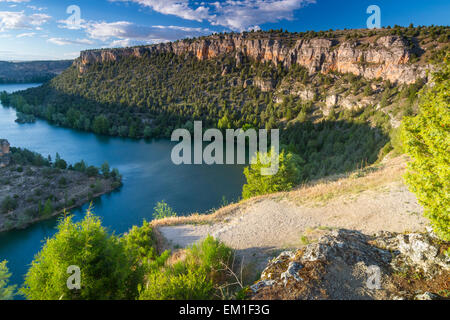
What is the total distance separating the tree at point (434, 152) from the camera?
15.9 ft

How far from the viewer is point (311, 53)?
65.4 m

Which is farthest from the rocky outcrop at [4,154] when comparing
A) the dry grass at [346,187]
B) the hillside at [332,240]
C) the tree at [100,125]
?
the dry grass at [346,187]

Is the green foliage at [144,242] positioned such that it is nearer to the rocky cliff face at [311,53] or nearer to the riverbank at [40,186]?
Answer: the riverbank at [40,186]

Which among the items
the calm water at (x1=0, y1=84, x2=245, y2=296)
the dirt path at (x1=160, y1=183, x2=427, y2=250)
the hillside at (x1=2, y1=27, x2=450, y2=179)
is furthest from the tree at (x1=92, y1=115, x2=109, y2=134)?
the dirt path at (x1=160, y1=183, x2=427, y2=250)

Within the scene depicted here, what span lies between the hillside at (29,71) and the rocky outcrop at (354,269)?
611 ft

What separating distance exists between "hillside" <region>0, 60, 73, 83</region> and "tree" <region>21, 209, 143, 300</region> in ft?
601

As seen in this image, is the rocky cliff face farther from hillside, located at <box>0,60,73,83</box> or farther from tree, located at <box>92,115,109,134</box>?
hillside, located at <box>0,60,73,83</box>

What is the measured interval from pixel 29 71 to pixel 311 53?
183 metres

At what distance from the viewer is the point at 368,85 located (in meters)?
50.3

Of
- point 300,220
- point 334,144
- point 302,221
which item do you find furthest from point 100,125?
point 302,221

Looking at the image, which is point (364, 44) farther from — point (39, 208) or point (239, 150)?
point (39, 208)

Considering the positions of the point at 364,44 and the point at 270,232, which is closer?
the point at 270,232
